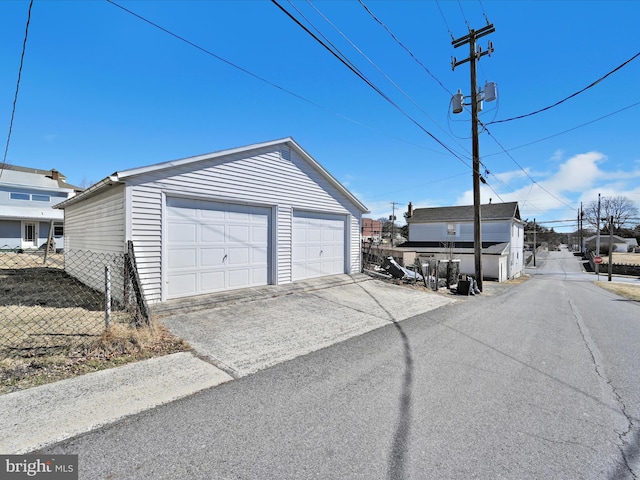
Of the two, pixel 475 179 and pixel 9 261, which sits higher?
pixel 475 179

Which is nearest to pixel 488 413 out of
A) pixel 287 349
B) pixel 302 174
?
pixel 287 349

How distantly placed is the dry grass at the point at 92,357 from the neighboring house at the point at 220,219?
8.10 ft

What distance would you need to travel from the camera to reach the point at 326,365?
419 cm

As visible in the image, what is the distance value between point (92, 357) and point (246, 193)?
18.4ft

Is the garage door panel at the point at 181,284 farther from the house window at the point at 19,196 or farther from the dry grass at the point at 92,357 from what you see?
the house window at the point at 19,196

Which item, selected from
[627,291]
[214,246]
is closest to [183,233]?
[214,246]

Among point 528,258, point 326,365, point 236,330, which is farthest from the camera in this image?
point 528,258

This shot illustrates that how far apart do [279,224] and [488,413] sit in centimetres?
742

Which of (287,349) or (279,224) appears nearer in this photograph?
(287,349)

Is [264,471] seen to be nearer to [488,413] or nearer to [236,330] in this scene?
[488,413]

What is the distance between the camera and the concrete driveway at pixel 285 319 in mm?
4574

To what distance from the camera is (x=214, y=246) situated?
8008 mm

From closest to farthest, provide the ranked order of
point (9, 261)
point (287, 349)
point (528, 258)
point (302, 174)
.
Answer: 1. point (287, 349)
2. point (302, 174)
3. point (9, 261)
4. point (528, 258)

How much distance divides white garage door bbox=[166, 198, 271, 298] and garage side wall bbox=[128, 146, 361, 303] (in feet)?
0.87
